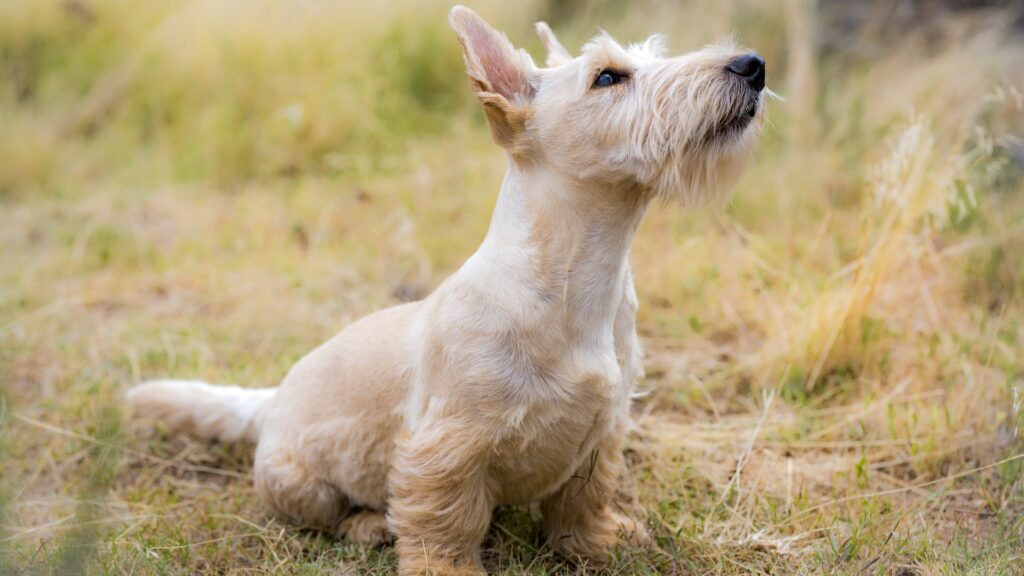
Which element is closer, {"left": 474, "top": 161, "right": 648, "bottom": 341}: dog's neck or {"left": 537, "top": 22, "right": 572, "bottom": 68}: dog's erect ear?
{"left": 474, "top": 161, "right": 648, "bottom": 341}: dog's neck

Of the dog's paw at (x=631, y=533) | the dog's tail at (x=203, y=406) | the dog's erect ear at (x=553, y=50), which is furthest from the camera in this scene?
the dog's tail at (x=203, y=406)

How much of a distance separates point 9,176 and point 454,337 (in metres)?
6.05

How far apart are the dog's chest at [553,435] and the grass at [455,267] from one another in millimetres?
388

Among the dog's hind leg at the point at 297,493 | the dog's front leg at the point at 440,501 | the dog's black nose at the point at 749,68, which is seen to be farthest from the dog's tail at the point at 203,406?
the dog's black nose at the point at 749,68

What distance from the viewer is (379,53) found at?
795cm

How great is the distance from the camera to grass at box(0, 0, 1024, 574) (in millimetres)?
3535

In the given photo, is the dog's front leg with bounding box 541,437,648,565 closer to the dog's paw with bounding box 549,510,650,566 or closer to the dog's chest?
the dog's paw with bounding box 549,510,650,566

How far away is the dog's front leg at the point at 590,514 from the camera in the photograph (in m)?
3.34

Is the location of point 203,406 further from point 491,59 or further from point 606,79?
point 606,79

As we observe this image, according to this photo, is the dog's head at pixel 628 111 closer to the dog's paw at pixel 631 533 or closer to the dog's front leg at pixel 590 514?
the dog's front leg at pixel 590 514

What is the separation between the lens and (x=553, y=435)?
9.77 ft

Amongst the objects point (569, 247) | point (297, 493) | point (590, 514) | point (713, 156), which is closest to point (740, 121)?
point (713, 156)

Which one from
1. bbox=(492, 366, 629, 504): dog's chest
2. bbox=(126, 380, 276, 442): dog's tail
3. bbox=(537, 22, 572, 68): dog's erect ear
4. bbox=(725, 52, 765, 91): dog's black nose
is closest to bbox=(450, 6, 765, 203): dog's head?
bbox=(725, 52, 765, 91): dog's black nose

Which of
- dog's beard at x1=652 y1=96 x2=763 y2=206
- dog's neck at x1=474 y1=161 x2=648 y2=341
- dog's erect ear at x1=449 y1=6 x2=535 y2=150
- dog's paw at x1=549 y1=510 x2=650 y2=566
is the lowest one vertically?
dog's paw at x1=549 y1=510 x2=650 y2=566
